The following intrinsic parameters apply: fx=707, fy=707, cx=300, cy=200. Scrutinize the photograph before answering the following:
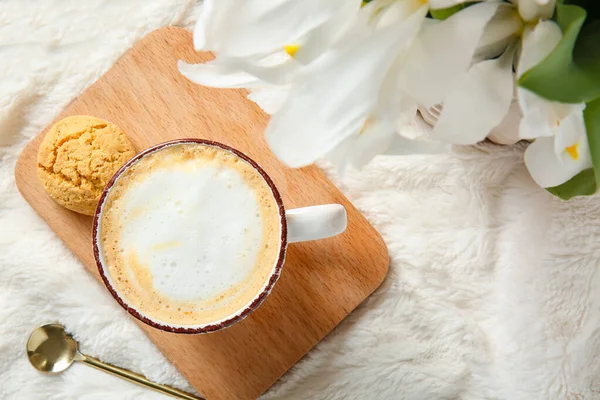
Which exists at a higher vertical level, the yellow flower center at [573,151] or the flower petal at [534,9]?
the flower petal at [534,9]

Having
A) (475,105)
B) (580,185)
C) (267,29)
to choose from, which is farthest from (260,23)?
(580,185)

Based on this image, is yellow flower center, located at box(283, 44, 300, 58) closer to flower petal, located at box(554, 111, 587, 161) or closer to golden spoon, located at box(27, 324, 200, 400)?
flower petal, located at box(554, 111, 587, 161)

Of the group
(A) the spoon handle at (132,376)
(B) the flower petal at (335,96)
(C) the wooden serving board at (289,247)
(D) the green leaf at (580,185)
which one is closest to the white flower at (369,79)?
(B) the flower petal at (335,96)

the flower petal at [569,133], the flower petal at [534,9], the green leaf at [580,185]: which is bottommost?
the green leaf at [580,185]

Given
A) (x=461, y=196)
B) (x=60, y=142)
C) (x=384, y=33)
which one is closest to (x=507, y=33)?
(x=384, y=33)

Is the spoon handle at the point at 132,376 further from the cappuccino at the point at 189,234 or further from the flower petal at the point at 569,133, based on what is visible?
the flower petal at the point at 569,133
